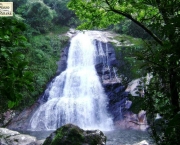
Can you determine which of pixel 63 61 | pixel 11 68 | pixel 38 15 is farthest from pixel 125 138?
pixel 38 15

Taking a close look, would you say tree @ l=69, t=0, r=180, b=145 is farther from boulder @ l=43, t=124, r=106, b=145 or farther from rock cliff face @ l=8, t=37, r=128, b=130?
rock cliff face @ l=8, t=37, r=128, b=130

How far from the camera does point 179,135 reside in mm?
2326

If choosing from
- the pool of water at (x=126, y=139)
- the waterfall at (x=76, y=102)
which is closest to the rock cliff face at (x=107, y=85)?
the waterfall at (x=76, y=102)

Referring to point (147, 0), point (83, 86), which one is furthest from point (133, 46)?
point (147, 0)

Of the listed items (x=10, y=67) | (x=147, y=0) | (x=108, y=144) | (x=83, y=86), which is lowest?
(x=108, y=144)

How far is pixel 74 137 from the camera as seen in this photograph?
7.89 metres

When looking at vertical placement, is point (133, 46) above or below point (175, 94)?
above

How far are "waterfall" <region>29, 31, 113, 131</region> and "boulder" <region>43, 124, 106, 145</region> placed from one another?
9.80m

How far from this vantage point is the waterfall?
60.6 ft

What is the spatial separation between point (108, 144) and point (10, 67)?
9.87 meters

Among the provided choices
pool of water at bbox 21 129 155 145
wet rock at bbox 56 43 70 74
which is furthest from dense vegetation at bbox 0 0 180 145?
wet rock at bbox 56 43 70 74

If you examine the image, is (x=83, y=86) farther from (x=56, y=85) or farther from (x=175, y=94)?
(x=175, y=94)

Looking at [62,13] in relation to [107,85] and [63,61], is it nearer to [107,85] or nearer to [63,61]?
[63,61]

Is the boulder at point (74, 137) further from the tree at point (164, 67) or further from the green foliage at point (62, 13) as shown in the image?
the green foliage at point (62, 13)
